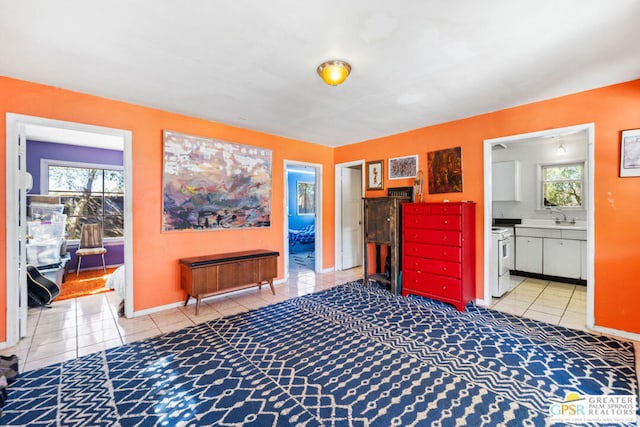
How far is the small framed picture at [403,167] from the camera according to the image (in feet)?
15.0

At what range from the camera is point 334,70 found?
2.45m

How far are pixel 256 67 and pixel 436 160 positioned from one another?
2.94m

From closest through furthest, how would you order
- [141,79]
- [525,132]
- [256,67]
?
[256,67], [141,79], [525,132]

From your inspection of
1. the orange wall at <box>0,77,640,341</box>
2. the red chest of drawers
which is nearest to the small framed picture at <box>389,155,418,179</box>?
the orange wall at <box>0,77,640,341</box>

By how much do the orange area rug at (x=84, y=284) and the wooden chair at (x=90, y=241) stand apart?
0.24 m

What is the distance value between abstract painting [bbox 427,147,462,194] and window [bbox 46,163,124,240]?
258 inches

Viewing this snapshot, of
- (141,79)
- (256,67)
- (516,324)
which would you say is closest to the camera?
(256,67)

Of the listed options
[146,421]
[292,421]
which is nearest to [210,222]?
[146,421]

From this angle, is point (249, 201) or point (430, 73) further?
point (249, 201)

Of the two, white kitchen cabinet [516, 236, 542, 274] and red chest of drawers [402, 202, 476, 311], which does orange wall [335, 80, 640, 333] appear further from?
white kitchen cabinet [516, 236, 542, 274]

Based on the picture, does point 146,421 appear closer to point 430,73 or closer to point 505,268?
point 430,73

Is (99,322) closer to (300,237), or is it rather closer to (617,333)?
(617,333)

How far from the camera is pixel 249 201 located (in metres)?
4.54

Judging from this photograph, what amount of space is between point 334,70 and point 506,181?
15.7ft
